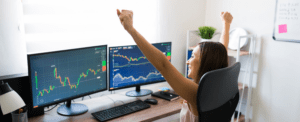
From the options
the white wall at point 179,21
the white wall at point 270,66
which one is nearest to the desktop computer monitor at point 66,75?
the white wall at point 179,21

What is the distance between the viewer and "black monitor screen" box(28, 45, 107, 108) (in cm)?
144

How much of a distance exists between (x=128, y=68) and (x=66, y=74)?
50cm

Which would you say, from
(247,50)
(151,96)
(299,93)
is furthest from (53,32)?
(299,93)

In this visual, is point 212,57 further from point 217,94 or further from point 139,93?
point 139,93

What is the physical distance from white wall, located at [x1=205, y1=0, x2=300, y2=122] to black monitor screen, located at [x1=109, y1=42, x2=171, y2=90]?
1.08 metres

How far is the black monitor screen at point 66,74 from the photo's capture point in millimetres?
1442

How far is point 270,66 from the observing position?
242cm

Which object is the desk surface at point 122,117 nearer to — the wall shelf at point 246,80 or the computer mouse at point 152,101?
the computer mouse at point 152,101

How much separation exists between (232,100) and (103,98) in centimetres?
118

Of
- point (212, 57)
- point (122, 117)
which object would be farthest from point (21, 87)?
point (212, 57)

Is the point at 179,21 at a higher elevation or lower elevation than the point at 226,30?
higher

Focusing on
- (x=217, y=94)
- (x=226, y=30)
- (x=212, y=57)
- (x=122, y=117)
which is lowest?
(x=122, y=117)

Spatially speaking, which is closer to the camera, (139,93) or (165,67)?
(165,67)

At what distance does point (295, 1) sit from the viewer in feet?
7.01
